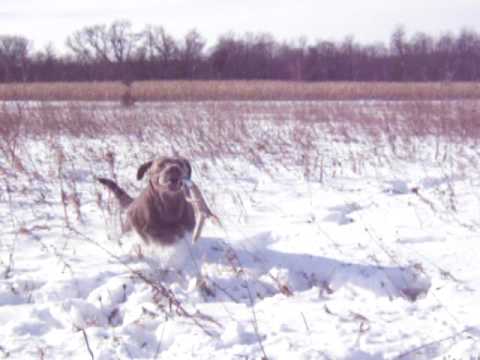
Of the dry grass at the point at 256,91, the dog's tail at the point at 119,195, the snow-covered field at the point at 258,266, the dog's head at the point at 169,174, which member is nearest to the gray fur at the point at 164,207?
the dog's head at the point at 169,174

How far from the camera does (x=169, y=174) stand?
4160 millimetres

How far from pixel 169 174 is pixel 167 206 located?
312 mm

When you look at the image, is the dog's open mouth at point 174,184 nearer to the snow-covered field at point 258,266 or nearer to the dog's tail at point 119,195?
the snow-covered field at point 258,266

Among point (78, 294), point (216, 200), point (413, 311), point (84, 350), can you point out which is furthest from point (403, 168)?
point (84, 350)

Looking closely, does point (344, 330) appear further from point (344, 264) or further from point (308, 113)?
point (308, 113)

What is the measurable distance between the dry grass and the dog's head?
6.86m

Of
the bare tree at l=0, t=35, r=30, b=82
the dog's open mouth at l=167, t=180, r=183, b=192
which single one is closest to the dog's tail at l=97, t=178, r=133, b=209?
the dog's open mouth at l=167, t=180, r=183, b=192

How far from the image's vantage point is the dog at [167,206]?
418 centimetres

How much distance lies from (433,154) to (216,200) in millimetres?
3850

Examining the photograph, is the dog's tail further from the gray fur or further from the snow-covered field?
the gray fur

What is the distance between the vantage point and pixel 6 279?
356 centimetres

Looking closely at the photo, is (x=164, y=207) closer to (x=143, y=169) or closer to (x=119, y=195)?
(x=143, y=169)

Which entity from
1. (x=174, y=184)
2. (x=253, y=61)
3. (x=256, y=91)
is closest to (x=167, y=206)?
(x=174, y=184)

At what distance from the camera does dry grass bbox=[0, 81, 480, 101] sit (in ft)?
40.5
